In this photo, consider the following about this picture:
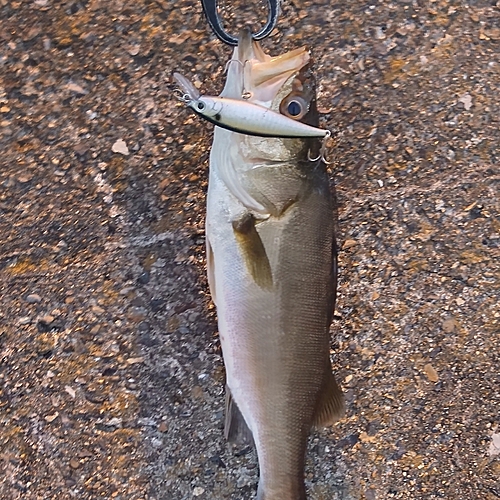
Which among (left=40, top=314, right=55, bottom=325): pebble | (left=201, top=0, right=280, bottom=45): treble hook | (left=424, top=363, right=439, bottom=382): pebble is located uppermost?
(left=201, top=0, right=280, bottom=45): treble hook

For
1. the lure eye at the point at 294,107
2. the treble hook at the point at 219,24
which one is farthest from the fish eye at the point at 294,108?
the treble hook at the point at 219,24

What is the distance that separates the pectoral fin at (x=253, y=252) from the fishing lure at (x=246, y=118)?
10.0 inches

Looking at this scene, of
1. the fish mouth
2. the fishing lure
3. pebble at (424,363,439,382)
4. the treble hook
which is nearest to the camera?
the fishing lure

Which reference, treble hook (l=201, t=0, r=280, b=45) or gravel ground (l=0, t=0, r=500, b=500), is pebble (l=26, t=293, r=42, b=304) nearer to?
gravel ground (l=0, t=0, r=500, b=500)

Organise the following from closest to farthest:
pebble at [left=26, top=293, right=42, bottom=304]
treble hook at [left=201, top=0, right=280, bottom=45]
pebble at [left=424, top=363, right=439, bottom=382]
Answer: treble hook at [left=201, top=0, right=280, bottom=45] → pebble at [left=26, top=293, right=42, bottom=304] → pebble at [left=424, top=363, right=439, bottom=382]

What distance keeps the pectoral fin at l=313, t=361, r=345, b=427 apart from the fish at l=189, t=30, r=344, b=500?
0.05m

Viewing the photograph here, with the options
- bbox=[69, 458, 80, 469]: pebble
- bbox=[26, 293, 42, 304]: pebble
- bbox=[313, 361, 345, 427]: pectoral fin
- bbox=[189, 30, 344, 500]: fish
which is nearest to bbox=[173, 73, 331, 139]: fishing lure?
bbox=[189, 30, 344, 500]: fish

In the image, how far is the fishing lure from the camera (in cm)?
133

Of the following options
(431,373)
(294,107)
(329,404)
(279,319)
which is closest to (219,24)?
(294,107)

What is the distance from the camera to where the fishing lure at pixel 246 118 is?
4.37ft

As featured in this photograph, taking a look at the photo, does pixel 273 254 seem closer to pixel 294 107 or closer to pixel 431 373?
pixel 294 107

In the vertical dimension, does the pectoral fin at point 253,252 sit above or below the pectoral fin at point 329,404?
above

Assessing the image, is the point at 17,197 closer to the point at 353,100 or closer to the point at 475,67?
the point at 353,100

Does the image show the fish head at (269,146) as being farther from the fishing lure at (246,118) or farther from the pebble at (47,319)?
the pebble at (47,319)
